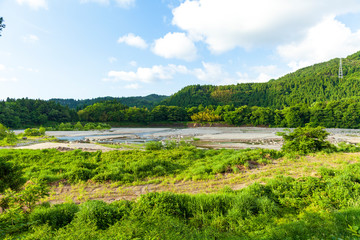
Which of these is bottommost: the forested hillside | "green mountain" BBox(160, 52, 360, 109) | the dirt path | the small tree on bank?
the dirt path

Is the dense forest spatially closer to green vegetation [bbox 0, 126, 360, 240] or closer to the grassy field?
the grassy field

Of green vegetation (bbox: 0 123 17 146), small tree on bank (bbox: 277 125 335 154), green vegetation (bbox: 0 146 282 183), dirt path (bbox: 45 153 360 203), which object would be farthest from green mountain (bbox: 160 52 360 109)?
green vegetation (bbox: 0 123 17 146)

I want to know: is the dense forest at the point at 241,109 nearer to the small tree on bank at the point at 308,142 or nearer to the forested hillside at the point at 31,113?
the forested hillside at the point at 31,113

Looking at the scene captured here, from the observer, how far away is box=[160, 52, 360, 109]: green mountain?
374ft

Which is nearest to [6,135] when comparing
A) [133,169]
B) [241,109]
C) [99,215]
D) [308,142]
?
[133,169]

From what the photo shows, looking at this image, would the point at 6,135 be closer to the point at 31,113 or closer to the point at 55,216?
the point at 55,216

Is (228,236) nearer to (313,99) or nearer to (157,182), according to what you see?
(157,182)

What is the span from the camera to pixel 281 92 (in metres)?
132

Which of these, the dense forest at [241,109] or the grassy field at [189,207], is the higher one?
the dense forest at [241,109]

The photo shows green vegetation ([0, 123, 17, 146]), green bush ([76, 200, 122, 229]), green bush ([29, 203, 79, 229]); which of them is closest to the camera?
green bush ([76, 200, 122, 229])

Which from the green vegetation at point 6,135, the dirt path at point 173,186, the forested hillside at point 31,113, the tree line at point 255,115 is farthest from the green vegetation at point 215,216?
the forested hillside at point 31,113

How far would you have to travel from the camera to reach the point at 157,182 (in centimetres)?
1034

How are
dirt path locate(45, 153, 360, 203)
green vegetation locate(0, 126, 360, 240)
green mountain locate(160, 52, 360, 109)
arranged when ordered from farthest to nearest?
green mountain locate(160, 52, 360, 109), dirt path locate(45, 153, 360, 203), green vegetation locate(0, 126, 360, 240)

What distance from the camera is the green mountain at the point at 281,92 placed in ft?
374
